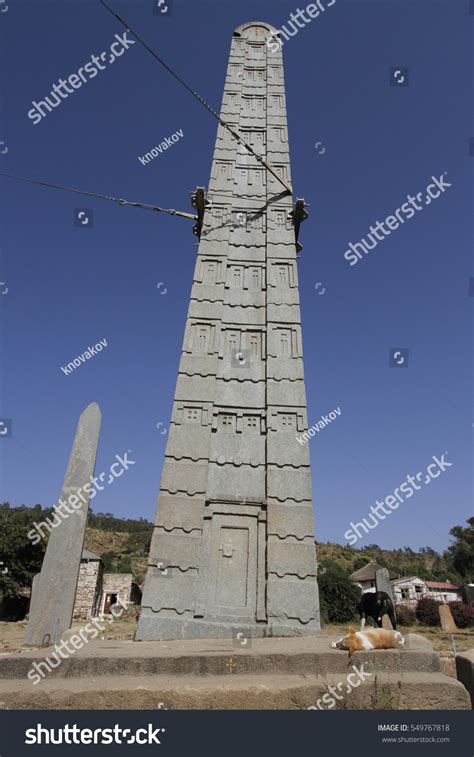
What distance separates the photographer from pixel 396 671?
Result: 160 inches

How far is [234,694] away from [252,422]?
520 centimetres

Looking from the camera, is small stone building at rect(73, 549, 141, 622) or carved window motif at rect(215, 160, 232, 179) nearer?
carved window motif at rect(215, 160, 232, 179)

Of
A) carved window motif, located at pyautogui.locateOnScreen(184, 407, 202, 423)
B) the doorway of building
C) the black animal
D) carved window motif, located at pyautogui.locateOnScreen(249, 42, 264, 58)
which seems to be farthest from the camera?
the doorway of building

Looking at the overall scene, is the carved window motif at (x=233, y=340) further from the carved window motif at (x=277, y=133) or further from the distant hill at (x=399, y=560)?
the distant hill at (x=399, y=560)

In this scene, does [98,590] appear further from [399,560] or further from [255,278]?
[399,560]

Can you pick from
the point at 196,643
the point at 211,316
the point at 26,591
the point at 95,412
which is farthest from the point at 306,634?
the point at 26,591

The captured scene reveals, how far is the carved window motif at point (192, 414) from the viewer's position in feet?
27.6

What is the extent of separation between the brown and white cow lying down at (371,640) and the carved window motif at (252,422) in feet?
14.3

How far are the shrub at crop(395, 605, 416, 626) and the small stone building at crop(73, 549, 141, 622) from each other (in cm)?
2329

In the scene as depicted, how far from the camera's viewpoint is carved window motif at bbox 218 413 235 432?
8.44 m

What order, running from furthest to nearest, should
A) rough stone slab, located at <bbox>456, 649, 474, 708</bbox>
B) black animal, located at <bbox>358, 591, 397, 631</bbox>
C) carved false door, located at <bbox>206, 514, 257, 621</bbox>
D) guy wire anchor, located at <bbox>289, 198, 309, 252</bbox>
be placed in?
guy wire anchor, located at <bbox>289, 198, 309, 252</bbox>
black animal, located at <bbox>358, 591, 397, 631</bbox>
carved false door, located at <bbox>206, 514, 257, 621</bbox>
rough stone slab, located at <bbox>456, 649, 474, 708</bbox>

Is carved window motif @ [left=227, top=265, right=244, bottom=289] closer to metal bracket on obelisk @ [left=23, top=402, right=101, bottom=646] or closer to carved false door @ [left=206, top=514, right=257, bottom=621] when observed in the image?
metal bracket on obelisk @ [left=23, top=402, right=101, bottom=646]

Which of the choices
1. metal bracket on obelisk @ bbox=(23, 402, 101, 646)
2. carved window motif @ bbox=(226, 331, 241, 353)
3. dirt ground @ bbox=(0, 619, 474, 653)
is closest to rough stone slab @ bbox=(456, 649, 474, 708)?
metal bracket on obelisk @ bbox=(23, 402, 101, 646)

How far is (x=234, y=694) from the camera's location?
363 cm
